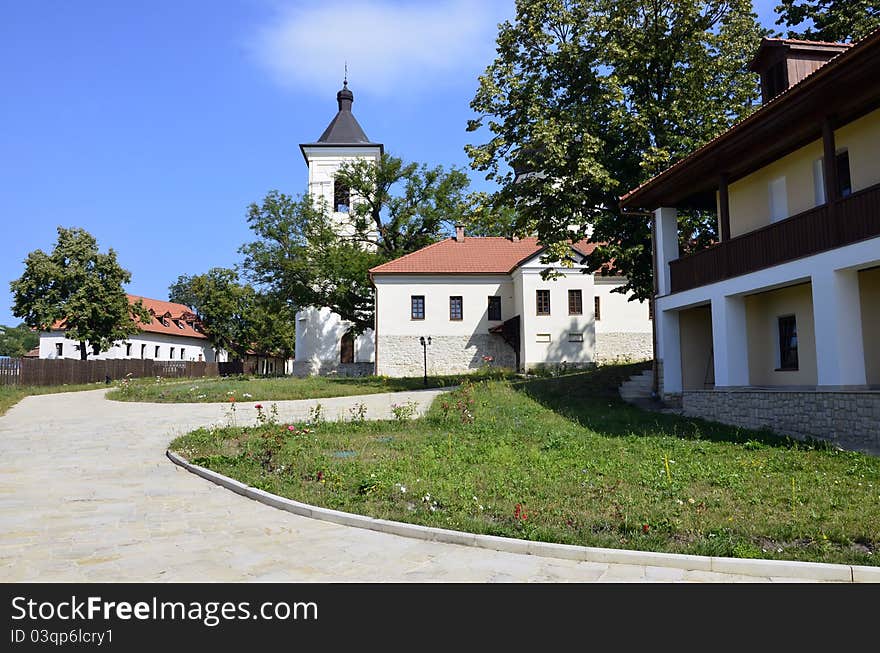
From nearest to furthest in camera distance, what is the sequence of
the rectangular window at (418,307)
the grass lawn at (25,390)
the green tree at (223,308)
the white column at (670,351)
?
the white column at (670,351)
the grass lawn at (25,390)
the rectangular window at (418,307)
the green tree at (223,308)

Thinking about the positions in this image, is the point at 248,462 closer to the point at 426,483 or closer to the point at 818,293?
the point at 426,483

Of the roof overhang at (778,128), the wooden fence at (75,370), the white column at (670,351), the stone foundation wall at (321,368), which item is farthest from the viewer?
the stone foundation wall at (321,368)

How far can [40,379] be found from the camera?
114ft

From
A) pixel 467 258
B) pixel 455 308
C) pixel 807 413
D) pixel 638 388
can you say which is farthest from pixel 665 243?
pixel 467 258

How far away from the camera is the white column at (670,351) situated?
670 inches

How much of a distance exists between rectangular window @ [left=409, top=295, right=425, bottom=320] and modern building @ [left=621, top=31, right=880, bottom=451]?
21784 millimetres

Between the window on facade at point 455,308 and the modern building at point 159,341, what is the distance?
2898cm

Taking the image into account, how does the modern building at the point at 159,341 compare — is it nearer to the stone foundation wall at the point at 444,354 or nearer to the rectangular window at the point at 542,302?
the stone foundation wall at the point at 444,354

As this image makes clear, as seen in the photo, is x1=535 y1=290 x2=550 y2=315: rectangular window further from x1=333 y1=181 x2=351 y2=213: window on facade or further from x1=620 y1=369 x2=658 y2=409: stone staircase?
x1=333 y1=181 x2=351 y2=213: window on facade

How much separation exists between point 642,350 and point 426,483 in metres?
31.3

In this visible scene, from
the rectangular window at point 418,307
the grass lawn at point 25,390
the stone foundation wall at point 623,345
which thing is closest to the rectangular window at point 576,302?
the stone foundation wall at point 623,345

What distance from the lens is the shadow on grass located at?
11.9 meters

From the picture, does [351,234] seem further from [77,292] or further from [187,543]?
[187,543]

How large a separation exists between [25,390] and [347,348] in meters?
20.9
